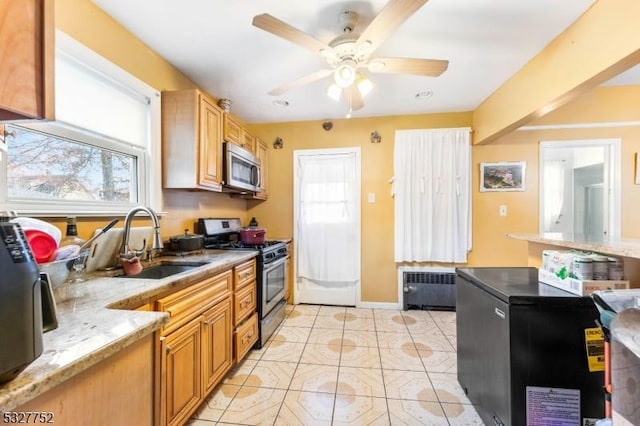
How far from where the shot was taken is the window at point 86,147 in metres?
1.38

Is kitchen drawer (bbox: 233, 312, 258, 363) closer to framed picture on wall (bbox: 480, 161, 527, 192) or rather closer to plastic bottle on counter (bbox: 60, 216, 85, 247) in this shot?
plastic bottle on counter (bbox: 60, 216, 85, 247)

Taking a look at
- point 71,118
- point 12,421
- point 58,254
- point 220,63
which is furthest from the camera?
point 220,63

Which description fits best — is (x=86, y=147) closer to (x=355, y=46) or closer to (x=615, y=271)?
(x=355, y=46)

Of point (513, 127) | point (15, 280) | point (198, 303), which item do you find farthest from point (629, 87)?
point (15, 280)

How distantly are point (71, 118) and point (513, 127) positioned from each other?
3.47m

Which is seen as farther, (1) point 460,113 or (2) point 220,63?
(1) point 460,113

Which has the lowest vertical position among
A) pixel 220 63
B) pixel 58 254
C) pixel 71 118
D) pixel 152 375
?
pixel 152 375

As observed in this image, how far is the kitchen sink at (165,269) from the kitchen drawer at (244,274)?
31 cm

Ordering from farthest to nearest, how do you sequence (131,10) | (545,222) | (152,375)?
(545,222)
(131,10)
(152,375)

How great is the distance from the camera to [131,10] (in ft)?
5.63

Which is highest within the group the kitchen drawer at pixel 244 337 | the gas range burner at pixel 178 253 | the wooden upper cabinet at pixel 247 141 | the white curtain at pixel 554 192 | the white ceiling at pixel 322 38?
the white ceiling at pixel 322 38

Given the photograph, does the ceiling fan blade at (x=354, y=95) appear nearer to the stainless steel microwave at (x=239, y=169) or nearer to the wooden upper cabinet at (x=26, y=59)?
Result: the stainless steel microwave at (x=239, y=169)

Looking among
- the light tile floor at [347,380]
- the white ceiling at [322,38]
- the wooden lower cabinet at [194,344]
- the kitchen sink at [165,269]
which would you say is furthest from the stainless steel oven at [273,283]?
the white ceiling at [322,38]

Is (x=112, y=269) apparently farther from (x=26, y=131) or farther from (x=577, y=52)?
(x=577, y=52)
